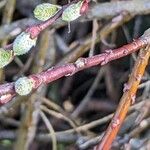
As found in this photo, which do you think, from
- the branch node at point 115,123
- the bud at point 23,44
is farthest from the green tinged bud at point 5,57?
the branch node at point 115,123

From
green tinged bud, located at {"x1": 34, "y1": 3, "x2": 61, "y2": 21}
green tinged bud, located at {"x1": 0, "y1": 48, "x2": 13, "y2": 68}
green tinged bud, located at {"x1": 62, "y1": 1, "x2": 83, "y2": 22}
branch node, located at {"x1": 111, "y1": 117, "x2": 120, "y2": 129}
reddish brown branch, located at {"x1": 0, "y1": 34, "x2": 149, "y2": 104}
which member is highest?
green tinged bud, located at {"x1": 34, "y1": 3, "x2": 61, "y2": 21}

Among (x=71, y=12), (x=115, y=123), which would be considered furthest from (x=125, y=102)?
(x=71, y=12)

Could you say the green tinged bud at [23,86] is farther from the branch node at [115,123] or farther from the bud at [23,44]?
the branch node at [115,123]

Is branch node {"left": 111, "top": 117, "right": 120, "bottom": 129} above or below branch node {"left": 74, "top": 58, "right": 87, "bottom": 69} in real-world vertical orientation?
below

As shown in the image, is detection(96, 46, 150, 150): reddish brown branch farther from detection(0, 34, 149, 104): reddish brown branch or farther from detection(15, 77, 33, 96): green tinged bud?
detection(15, 77, 33, 96): green tinged bud

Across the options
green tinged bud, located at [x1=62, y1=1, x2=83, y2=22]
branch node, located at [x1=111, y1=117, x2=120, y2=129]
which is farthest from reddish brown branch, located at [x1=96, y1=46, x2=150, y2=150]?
green tinged bud, located at [x1=62, y1=1, x2=83, y2=22]

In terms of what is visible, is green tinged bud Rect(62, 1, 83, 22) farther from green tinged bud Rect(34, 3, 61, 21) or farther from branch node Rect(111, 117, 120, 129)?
branch node Rect(111, 117, 120, 129)

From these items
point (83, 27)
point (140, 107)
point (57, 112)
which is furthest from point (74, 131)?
point (83, 27)
